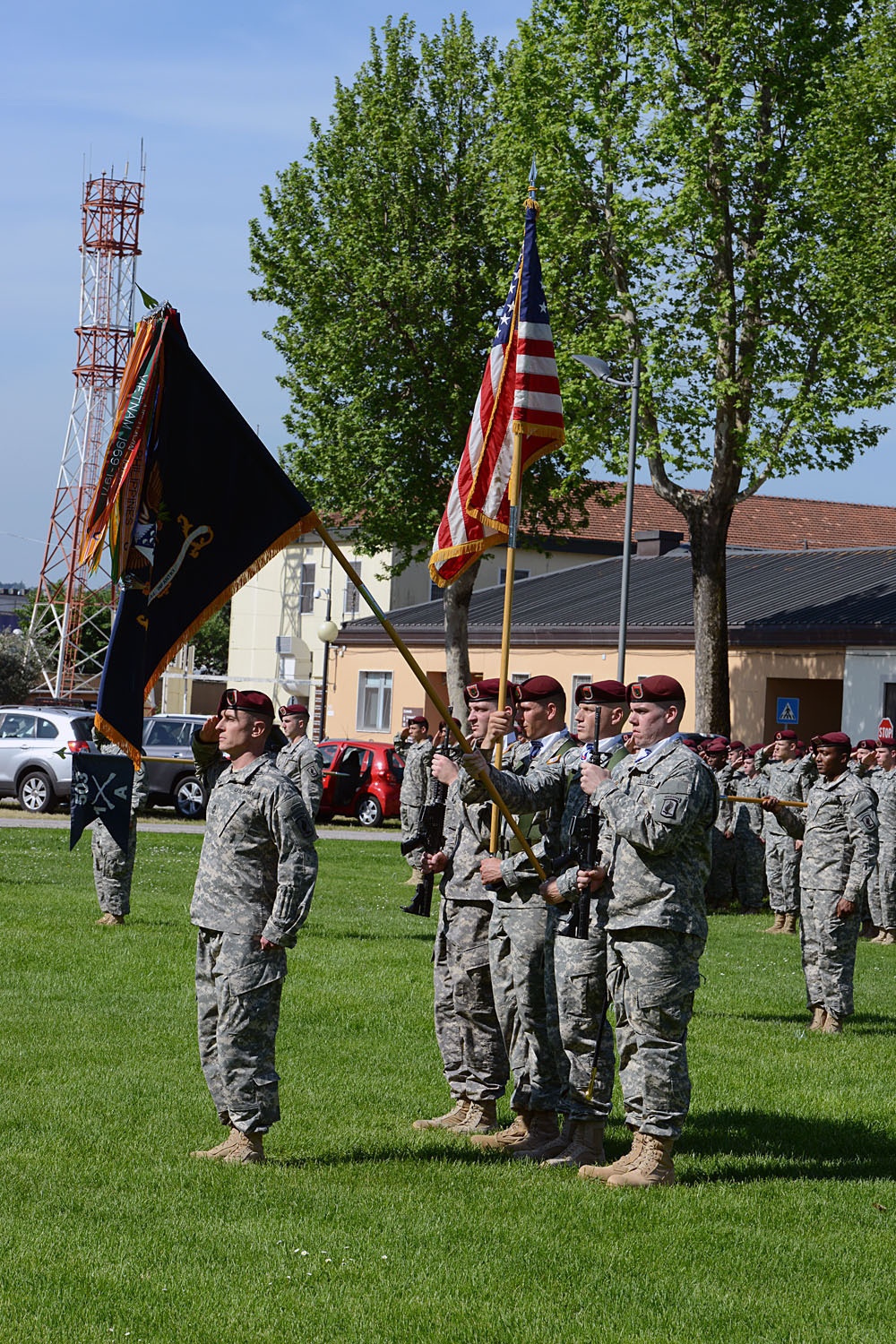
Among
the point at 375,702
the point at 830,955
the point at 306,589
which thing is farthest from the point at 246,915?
the point at 306,589

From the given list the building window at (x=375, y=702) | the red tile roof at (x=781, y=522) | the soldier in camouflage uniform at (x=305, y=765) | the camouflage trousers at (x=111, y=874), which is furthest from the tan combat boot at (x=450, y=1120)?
the red tile roof at (x=781, y=522)

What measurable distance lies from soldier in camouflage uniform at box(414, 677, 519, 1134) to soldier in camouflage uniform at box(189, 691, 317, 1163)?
1.16 m

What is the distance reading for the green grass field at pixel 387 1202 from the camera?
5.75 metres

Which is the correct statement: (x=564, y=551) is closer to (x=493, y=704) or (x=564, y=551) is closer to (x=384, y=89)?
(x=384, y=89)

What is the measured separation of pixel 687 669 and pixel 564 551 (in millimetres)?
15049

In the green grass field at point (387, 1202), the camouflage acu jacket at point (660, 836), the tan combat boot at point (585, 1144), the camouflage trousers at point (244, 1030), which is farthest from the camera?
the tan combat boot at point (585, 1144)

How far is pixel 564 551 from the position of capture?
175ft

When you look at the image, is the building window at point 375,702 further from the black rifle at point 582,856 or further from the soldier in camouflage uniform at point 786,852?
the black rifle at point 582,856

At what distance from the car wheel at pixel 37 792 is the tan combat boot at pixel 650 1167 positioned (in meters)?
24.0

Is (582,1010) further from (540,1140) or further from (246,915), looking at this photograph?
(246,915)

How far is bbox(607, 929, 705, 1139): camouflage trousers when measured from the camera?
7.38m

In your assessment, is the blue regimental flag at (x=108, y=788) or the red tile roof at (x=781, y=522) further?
the red tile roof at (x=781, y=522)

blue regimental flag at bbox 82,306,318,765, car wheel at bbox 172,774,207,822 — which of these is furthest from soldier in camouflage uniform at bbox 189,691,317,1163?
car wheel at bbox 172,774,207,822

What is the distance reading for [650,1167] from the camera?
7.47m
